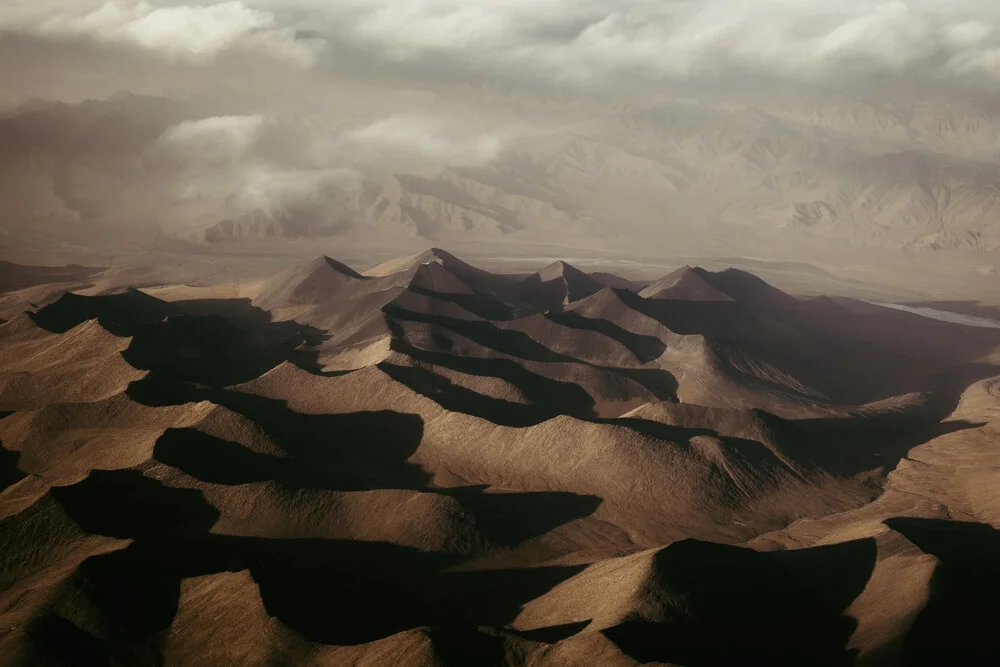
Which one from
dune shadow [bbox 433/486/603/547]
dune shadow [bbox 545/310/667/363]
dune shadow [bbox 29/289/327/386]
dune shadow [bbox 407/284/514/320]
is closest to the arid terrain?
dune shadow [bbox 433/486/603/547]

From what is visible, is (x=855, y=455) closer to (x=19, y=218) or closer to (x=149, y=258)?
(x=149, y=258)

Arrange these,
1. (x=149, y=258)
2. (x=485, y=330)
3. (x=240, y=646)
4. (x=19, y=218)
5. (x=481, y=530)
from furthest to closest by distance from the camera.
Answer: (x=19, y=218), (x=149, y=258), (x=485, y=330), (x=481, y=530), (x=240, y=646)

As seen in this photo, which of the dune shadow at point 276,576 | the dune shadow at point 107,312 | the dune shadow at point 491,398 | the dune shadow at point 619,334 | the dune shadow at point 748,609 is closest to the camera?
the dune shadow at point 748,609

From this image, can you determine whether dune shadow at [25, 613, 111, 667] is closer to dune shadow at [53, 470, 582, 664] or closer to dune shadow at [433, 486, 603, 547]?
dune shadow at [53, 470, 582, 664]

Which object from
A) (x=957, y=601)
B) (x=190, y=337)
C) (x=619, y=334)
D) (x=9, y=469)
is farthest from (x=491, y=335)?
(x=957, y=601)

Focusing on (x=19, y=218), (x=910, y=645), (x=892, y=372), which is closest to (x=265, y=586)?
(x=910, y=645)

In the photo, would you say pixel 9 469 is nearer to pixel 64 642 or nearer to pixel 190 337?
pixel 64 642

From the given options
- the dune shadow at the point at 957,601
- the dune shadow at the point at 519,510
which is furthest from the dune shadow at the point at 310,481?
the dune shadow at the point at 957,601

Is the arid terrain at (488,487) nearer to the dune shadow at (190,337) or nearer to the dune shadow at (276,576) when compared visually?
the dune shadow at (276,576)
